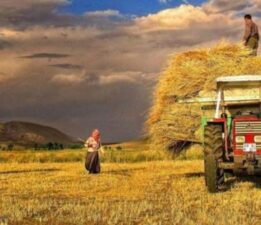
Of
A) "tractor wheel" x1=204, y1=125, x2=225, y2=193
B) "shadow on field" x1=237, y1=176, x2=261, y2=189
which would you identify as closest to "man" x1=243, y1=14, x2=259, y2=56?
"shadow on field" x1=237, y1=176, x2=261, y2=189

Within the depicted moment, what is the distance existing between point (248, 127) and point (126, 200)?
136 inches

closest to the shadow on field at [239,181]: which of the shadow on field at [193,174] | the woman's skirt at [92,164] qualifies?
the shadow on field at [193,174]

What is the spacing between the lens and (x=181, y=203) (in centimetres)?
1362

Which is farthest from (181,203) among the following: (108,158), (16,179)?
(108,158)

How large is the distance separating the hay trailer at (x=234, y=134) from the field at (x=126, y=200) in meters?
0.61

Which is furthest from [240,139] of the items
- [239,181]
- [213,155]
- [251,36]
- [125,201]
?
[251,36]

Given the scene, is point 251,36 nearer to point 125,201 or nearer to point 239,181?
point 239,181

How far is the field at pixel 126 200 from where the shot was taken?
1132cm

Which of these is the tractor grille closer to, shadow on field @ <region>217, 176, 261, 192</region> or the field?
the field

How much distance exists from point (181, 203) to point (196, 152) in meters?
6.38

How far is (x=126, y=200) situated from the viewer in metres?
14.4

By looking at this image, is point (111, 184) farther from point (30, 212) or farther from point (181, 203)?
point (30, 212)

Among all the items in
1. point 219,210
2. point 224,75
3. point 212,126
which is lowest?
point 219,210

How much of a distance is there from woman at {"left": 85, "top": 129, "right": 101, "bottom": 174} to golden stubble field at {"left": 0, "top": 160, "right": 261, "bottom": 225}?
2.46 metres
